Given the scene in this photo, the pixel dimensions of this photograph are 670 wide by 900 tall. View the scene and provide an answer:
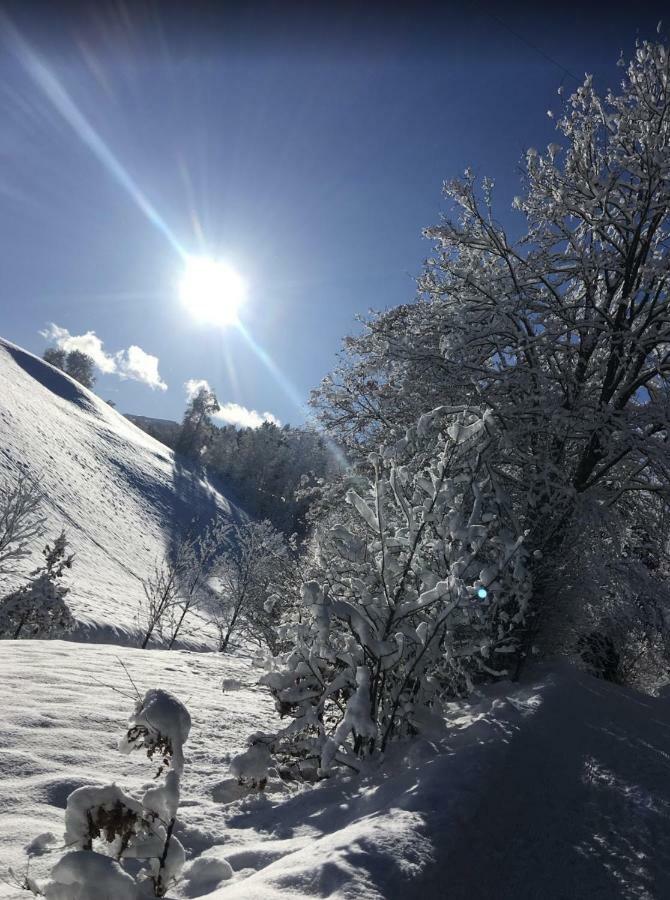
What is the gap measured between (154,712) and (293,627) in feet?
5.83

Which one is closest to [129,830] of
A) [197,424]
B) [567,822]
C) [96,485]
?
[567,822]

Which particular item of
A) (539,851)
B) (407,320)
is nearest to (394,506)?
(539,851)

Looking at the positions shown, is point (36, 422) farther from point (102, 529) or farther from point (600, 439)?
point (600, 439)

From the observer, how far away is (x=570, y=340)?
680cm

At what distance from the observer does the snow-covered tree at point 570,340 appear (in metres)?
5.72

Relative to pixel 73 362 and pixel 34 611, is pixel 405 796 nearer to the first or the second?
pixel 34 611

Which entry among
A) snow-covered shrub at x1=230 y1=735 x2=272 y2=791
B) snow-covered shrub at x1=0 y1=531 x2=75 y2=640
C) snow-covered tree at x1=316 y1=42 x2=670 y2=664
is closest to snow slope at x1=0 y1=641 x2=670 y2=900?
snow-covered shrub at x1=230 y1=735 x2=272 y2=791

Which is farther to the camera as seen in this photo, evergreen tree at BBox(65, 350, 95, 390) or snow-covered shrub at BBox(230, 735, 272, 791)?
evergreen tree at BBox(65, 350, 95, 390)

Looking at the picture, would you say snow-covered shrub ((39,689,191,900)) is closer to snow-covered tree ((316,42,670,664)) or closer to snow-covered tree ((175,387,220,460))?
snow-covered tree ((316,42,670,664))

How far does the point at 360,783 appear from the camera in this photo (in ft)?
9.31

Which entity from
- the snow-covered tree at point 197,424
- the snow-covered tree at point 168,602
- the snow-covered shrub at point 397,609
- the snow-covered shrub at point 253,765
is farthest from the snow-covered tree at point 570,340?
the snow-covered tree at point 197,424

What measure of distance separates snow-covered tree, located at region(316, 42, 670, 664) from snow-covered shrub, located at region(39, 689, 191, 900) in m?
4.20

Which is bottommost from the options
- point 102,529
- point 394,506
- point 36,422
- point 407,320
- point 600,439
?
point 102,529

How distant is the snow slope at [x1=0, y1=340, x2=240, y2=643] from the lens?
28.0 metres
